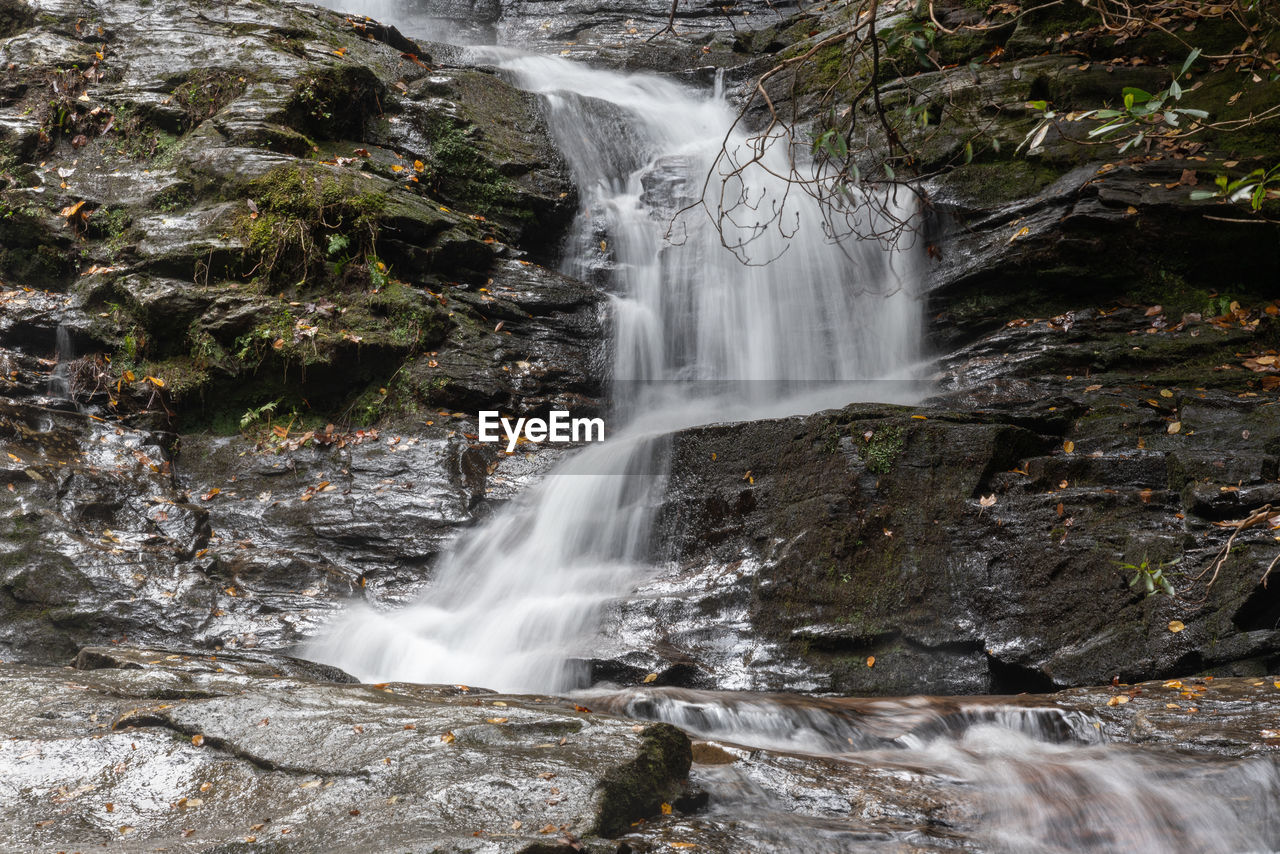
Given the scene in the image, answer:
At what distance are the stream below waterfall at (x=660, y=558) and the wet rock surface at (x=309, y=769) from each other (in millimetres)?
467

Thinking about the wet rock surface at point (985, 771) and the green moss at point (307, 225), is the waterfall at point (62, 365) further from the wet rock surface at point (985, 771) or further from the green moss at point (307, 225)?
the wet rock surface at point (985, 771)

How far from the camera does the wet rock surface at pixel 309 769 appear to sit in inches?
109

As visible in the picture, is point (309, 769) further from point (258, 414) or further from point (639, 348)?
point (639, 348)

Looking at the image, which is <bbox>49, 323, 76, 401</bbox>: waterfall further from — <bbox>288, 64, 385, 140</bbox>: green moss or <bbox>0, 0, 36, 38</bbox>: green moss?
<bbox>0, 0, 36, 38</bbox>: green moss

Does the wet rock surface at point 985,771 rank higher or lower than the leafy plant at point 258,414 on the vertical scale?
lower

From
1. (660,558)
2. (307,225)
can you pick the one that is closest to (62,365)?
(307,225)

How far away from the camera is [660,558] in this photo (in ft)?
20.7

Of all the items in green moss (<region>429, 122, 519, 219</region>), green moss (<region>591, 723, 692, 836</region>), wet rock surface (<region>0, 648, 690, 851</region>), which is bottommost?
green moss (<region>591, 723, 692, 836</region>)

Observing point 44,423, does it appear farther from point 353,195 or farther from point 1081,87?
point 1081,87

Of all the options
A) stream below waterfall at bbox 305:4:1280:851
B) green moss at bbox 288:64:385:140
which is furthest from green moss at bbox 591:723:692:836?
green moss at bbox 288:64:385:140

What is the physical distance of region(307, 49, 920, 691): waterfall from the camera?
5.86 m

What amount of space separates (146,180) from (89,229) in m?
0.76

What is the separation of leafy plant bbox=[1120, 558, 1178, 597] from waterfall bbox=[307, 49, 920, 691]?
2676 mm

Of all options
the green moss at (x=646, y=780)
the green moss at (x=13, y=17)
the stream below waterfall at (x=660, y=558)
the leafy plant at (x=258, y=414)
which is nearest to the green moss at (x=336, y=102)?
the stream below waterfall at (x=660, y=558)
